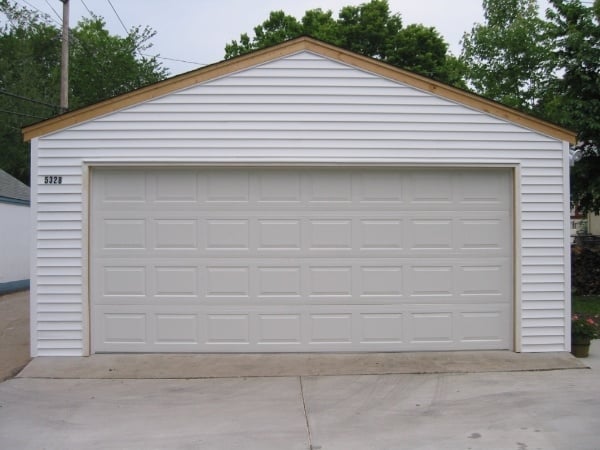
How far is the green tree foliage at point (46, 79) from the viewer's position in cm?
2675

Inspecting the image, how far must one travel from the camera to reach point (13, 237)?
16109 mm

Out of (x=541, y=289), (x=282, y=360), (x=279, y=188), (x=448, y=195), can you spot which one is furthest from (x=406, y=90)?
(x=282, y=360)

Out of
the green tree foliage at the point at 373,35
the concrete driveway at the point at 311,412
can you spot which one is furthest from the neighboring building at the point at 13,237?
the green tree foliage at the point at 373,35

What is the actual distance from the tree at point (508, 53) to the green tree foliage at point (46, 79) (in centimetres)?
1537

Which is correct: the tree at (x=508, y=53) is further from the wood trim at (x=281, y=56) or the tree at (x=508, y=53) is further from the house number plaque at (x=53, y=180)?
the house number plaque at (x=53, y=180)

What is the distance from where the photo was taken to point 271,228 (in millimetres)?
7488

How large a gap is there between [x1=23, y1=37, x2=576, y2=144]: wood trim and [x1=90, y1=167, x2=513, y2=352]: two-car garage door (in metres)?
0.77

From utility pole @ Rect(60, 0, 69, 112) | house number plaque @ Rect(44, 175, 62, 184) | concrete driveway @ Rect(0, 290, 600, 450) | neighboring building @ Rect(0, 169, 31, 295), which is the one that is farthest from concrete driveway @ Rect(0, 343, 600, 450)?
utility pole @ Rect(60, 0, 69, 112)

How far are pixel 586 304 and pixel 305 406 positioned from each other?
25.6 feet

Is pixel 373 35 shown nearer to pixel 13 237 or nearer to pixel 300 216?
pixel 13 237

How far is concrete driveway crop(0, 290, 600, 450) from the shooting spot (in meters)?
4.94

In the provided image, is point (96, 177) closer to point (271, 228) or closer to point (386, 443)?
point (271, 228)

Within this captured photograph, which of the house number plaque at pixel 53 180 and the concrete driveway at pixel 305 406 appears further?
the house number plaque at pixel 53 180

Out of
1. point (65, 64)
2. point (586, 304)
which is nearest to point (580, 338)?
point (586, 304)
